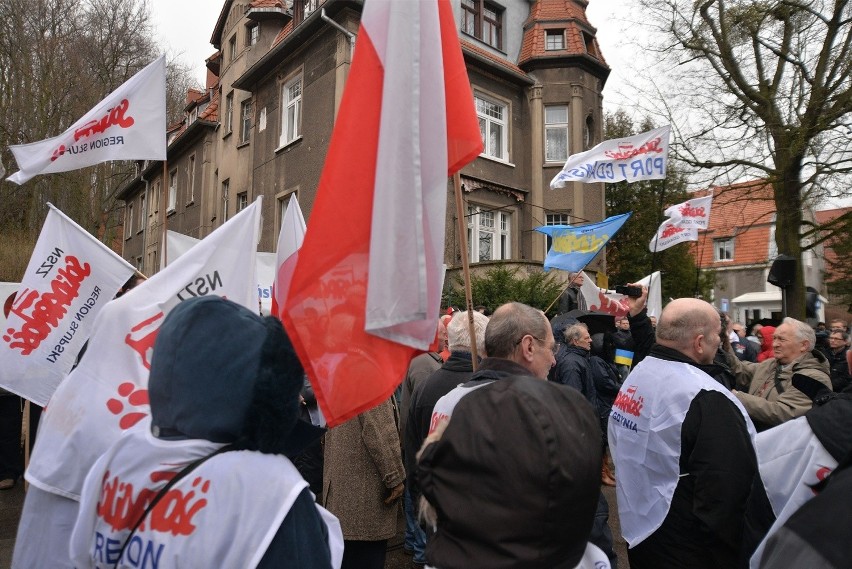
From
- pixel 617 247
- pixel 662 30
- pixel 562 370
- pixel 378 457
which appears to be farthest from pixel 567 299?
pixel 617 247

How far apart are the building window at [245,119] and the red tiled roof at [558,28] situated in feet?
29.7

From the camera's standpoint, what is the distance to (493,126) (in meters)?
19.5

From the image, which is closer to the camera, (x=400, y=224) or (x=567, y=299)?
(x=400, y=224)

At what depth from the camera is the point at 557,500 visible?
1.43 m

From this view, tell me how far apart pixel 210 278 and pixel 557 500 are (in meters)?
2.61

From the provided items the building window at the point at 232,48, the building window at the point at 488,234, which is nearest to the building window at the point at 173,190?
the building window at the point at 232,48

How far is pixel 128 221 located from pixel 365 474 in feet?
119

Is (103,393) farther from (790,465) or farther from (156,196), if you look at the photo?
(156,196)

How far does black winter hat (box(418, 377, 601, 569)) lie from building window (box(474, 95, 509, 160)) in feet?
59.0

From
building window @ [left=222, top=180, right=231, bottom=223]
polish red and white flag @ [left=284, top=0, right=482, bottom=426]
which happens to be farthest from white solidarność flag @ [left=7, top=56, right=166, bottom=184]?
building window @ [left=222, top=180, right=231, bottom=223]

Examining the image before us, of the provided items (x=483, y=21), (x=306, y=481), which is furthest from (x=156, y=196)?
(x=306, y=481)

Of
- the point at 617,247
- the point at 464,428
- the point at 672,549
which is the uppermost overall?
the point at 617,247

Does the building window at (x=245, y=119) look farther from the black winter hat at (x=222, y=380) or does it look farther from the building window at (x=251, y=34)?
the black winter hat at (x=222, y=380)

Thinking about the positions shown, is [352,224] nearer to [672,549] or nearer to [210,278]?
[210,278]
